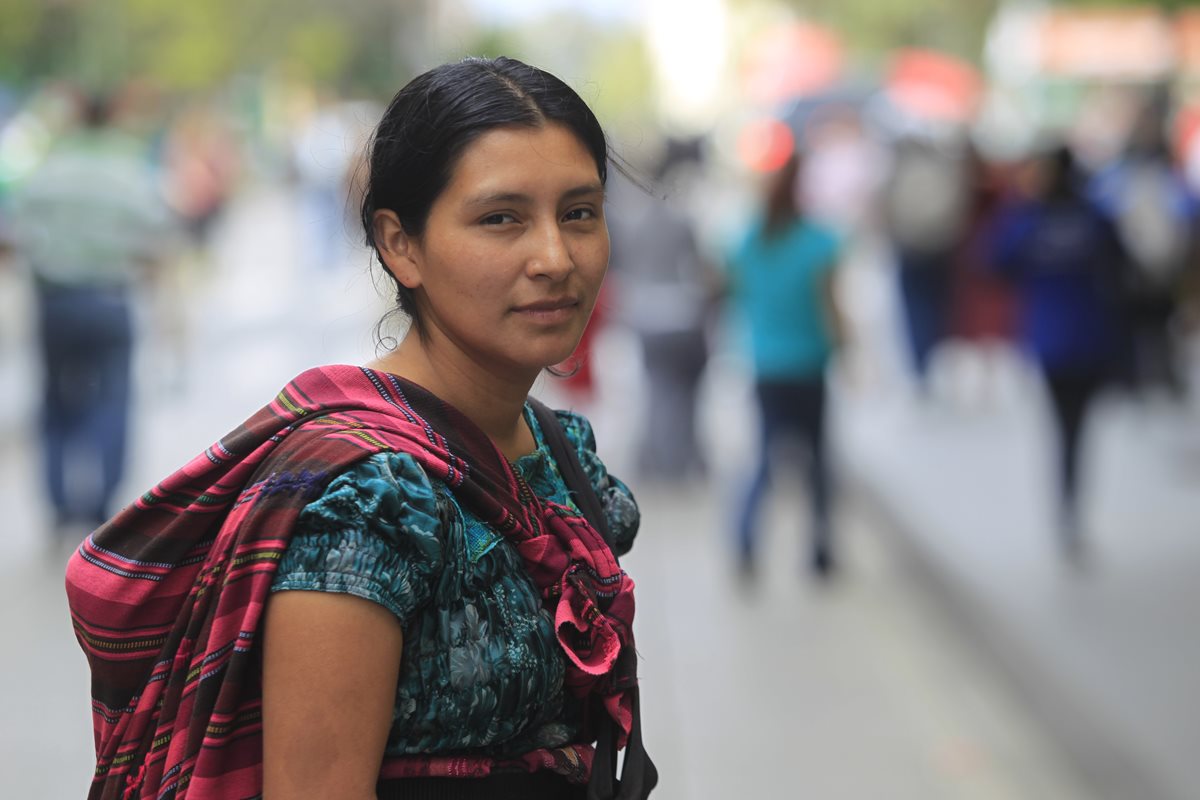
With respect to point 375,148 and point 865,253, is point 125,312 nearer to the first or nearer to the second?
point 375,148

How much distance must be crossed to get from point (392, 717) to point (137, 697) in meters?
0.31

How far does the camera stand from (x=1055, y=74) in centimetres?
3497

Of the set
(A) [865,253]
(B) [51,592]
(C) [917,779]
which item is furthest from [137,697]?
(A) [865,253]

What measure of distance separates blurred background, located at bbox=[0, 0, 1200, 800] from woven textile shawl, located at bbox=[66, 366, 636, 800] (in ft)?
1.71

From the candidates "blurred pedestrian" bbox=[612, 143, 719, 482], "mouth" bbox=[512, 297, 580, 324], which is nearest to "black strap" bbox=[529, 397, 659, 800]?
"mouth" bbox=[512, 297, 580, 324]

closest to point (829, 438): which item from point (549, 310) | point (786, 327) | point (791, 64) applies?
point (786, 327)

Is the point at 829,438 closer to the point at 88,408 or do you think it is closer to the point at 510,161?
the point at 88,408

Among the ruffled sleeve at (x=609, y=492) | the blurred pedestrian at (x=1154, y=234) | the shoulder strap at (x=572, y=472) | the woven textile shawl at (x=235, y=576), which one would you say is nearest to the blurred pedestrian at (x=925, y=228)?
the blurred pedestrian at (x=1154, y=234)

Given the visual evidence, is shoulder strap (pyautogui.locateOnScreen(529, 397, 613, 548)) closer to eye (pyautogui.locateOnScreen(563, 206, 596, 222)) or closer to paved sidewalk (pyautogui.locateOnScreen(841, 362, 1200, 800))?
eye (pyautogui.locateOnScreen(563, 206, 596, 222))

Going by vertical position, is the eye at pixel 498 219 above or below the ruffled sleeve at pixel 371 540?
above

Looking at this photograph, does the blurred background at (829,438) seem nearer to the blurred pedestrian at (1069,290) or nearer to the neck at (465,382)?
the blurred pedestrian at (1069,290)

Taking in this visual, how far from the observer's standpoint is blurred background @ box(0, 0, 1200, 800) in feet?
18.0

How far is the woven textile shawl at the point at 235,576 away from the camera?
1.70 meters

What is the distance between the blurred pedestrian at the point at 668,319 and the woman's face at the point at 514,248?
8.01m
